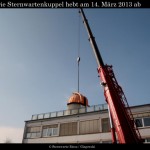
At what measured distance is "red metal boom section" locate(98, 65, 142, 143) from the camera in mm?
9223

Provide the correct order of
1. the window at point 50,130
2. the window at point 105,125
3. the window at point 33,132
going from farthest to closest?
1. the window at point 33,132
2. the window at point 50,130
3. the window at point 105,125

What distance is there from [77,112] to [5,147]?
81.9 feet

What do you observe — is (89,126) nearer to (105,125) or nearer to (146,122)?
(105,125)

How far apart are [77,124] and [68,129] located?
5.79 feet

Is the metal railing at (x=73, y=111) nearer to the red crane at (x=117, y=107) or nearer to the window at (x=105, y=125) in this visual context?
the window at (x=105, y=125)

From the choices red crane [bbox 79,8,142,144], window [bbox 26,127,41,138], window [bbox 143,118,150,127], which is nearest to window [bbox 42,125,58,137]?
window [bbox 26,127,41,138]

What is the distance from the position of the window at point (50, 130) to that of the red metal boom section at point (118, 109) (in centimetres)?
2139

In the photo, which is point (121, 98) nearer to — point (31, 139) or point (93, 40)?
point (93, 40)

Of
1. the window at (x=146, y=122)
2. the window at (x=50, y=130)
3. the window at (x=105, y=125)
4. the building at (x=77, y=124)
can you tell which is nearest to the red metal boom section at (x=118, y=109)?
the building at (x=77, y=124)

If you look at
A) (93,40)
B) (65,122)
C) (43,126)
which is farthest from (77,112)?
(93,40)

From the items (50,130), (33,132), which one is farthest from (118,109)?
(33,132)

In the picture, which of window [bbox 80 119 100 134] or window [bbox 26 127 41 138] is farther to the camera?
window [bbox 26 127 41 138]

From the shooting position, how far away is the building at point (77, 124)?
25.3 meters

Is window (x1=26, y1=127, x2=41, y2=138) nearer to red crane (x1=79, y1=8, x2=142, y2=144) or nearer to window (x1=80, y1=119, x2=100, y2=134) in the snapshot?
window (x1=80, y1=119, x2=100, y2=134)
